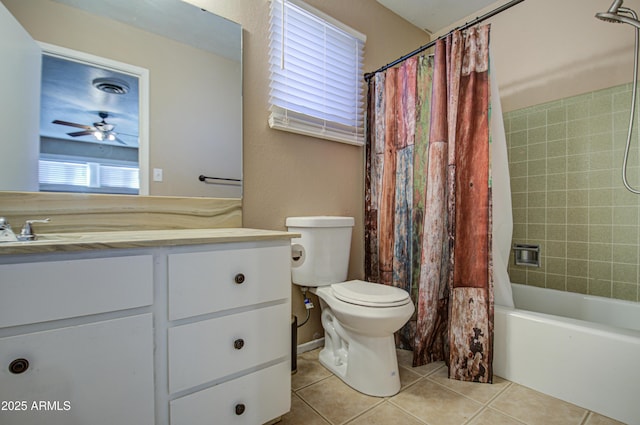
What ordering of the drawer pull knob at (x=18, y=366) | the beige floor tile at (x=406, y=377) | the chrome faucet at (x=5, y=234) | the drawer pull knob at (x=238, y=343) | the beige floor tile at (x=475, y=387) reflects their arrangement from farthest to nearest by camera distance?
1. the beige floor tile at (x=406, y=377)
2. the beige floor tile at (x=475, y=387)
3. the drawer pull knob at (x=238, y=343)
4. the chrome faucet at (x=5, y=234)
5. the drawer pull knob at (x=18, y=366)

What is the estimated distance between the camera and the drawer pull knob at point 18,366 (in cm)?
66

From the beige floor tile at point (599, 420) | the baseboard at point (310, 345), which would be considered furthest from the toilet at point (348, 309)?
the beige floor tile at point (599, 420)

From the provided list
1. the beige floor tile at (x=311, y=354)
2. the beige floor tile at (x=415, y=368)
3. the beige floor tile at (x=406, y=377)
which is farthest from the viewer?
the beige floor tile at (x=311, y=354)

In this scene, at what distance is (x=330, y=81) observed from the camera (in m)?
1.88

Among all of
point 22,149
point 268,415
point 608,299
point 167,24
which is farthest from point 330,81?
point 608,299

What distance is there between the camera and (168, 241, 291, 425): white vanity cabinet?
0.88m

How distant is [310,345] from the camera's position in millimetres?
1792

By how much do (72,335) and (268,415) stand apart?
72 cm

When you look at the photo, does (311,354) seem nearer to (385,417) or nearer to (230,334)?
(385,417)

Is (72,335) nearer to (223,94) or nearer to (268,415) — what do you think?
(268,415)

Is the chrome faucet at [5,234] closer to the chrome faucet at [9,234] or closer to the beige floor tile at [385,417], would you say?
the chrome faucet at [9,234]

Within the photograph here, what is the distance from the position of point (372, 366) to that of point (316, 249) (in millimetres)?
652

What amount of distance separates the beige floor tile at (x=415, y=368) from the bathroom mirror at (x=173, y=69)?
138 cm

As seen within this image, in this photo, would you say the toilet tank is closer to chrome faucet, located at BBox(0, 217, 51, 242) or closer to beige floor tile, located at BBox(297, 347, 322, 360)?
beige floor tile, located at BBox(297, 347, 322, 360)
